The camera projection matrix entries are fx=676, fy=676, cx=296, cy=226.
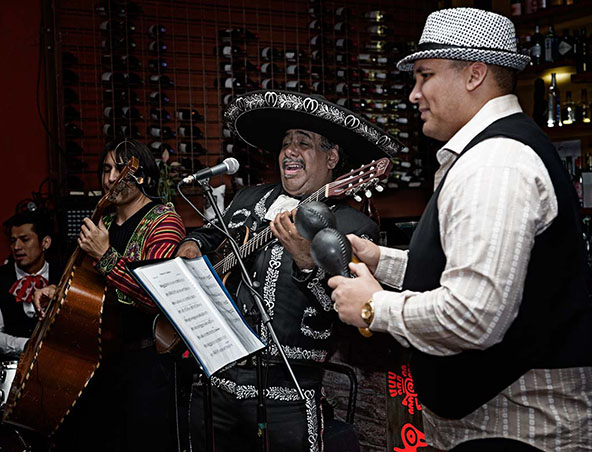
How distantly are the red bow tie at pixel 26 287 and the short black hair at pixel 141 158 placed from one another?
39.0 inches

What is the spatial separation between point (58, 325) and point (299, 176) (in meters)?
1.25

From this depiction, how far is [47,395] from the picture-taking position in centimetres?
297

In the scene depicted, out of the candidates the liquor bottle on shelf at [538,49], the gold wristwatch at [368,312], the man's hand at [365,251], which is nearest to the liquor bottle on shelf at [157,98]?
the liquor bottle on shelf at [538,49]

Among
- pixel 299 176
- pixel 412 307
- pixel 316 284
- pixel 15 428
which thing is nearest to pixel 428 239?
pixel 412 307

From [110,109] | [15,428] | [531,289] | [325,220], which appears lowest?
[15,428]

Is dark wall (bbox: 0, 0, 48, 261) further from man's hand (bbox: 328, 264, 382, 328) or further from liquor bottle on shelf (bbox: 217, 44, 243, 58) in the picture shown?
man's hand (bbox: 328, 264, 382, 328)

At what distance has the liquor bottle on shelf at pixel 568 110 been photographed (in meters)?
5.67

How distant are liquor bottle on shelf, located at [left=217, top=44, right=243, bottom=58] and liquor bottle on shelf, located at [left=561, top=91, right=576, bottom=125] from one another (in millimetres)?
2865

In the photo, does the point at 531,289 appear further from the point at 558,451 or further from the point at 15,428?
the point at 15,428

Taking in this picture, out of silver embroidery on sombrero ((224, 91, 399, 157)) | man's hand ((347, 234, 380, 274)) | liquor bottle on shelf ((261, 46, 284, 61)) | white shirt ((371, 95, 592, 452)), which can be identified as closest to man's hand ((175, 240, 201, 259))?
silver embroidery on sombrero ((224, 91, 399, 157))

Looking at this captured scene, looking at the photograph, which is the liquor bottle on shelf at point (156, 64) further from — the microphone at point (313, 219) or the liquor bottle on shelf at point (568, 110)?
the microphone at point (313, 219)

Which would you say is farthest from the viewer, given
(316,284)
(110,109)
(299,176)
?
(110,109)

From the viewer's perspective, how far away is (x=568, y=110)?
18.7 feet

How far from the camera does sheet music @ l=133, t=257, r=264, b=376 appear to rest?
1819 mm
